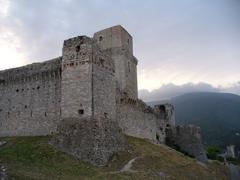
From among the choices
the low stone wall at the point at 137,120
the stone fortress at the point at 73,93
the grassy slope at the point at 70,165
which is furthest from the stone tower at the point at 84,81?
the low stone wall at the point at 137,120

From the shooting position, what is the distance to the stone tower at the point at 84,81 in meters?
28.0

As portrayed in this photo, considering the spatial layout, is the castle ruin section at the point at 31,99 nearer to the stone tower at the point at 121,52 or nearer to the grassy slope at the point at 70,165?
the grassy slope at the point at 70,165

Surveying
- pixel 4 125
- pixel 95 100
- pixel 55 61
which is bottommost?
pixel 4 125

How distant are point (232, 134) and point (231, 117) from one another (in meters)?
53.0

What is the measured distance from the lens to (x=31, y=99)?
111 ft

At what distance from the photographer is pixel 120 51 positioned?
45.2 metres

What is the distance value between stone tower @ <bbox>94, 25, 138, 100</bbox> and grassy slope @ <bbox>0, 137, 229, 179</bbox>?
14.3 metres

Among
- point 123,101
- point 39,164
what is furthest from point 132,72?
point 39,164

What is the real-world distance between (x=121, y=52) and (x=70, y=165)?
24.1 metres

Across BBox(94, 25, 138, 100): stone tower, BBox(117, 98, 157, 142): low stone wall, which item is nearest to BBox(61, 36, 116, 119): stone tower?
BBox(117, 98, 157, 142): low stone wall

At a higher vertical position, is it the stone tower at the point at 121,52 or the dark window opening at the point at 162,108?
the stone tower at the point at 121,52

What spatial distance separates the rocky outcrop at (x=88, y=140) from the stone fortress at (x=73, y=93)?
0.66 metres

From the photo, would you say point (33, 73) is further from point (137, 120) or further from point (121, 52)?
Answer: point (121, 52)

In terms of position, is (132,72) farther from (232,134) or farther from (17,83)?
(232,134)
